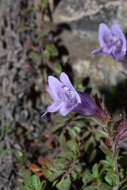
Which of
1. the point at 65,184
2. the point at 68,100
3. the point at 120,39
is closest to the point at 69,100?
the point at 68,100

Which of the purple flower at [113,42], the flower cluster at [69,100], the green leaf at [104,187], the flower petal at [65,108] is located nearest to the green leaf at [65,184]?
the green leaf at [104,187]

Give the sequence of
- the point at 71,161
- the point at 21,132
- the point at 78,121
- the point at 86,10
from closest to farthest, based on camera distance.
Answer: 1. the point at 71,161
2. the point at 78,121
3. the point at 21,132
4. the point at 86,10

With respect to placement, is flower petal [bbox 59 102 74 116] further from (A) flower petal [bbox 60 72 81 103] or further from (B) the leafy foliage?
(B) the leafy foliage

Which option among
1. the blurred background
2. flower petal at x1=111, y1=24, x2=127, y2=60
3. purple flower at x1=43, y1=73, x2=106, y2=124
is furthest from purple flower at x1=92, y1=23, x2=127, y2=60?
purple flower at x1=43, y1=73, x2=106, y2=124

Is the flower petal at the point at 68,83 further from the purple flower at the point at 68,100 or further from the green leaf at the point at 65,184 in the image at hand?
the green leaf at the point at 65,184

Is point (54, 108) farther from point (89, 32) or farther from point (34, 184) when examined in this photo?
point (89, 32)

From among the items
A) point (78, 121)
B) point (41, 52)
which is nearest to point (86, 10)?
point (41, 52)

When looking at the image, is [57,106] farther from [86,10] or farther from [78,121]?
[86,10]

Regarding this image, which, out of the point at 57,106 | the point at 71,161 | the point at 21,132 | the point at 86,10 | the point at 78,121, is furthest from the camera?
the point at 86,10
